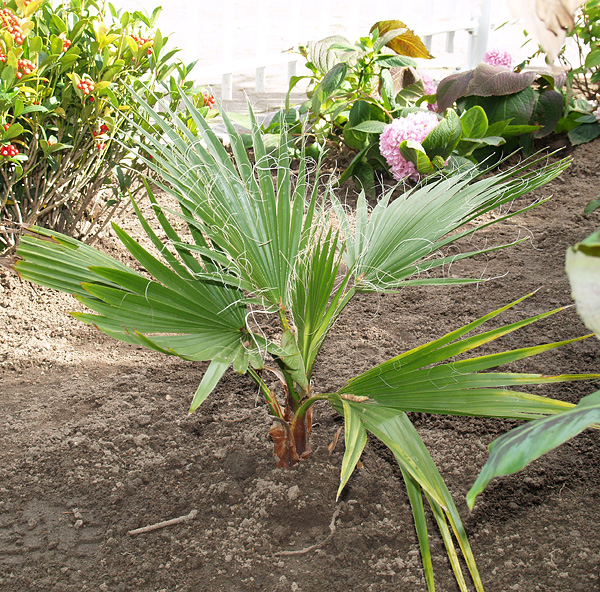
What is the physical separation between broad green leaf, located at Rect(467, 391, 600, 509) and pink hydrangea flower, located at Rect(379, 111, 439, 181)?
2322 millimetres

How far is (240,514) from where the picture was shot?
1.46 metres

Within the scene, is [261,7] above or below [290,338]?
above

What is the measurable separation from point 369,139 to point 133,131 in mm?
1231

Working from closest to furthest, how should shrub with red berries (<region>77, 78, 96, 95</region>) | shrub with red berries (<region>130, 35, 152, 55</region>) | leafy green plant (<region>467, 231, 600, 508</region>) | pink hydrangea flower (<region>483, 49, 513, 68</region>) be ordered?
1. leafy green plant (<region>467, 231, 600, 508</region>)
2. shrub with red berries (<region>77, 78, 96, 95</region>)
3. shrub with red berries (<region>130, 35, 152, 55</region>)
4. pink hydrangea flower (<region>483, 49, 513, 68</region>)

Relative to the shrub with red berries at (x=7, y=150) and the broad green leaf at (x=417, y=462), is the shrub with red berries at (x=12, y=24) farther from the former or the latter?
the broad green leaf at (x=417, y=462)

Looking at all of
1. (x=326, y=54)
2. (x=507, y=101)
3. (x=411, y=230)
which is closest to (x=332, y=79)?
(x=326, y=54)

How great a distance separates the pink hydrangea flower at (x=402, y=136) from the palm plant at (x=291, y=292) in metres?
1.34

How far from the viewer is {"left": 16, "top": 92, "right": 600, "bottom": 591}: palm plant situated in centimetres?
109

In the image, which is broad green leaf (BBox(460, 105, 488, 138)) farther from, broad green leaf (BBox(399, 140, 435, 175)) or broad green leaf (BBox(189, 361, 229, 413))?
broad green leaf (BBox(189, 361, 229, 413))

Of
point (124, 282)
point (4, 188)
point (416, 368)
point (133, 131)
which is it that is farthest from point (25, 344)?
point (416, 368)

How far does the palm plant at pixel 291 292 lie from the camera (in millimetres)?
1095

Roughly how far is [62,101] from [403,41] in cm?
201

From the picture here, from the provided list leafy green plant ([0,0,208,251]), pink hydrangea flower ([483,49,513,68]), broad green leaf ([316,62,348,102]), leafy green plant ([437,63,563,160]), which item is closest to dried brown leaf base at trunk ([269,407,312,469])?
leafy green plant ([0,0,208,251])

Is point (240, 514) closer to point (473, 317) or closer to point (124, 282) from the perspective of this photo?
point (124, 282)
